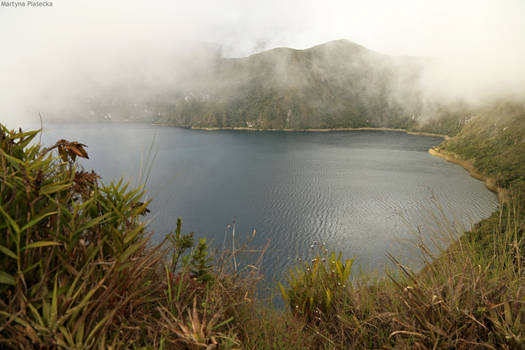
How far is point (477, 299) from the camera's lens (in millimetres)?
1723

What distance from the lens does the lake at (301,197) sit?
2898 centimetres

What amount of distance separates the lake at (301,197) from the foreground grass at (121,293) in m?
12.9

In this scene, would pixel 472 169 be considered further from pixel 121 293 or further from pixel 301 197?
pixel 121 293

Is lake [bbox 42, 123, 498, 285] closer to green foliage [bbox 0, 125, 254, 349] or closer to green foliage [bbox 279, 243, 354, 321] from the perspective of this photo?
green foliage [bbox 279, 243, 354, 321]

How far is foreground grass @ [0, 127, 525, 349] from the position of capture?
1163 mm

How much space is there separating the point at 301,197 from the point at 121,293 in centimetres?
4352

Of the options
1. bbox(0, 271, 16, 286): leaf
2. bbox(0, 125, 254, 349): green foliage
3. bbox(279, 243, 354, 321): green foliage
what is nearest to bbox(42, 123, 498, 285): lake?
bbox(279, 243, 354, 321): green foliage

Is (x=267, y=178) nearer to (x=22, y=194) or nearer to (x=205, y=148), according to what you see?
(x=205, y=148)

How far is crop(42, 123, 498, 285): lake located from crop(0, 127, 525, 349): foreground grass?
12.9 metres

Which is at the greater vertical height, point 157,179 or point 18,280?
point 18,280

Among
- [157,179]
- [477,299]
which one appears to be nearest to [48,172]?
[477,299]

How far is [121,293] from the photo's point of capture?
1482 mm

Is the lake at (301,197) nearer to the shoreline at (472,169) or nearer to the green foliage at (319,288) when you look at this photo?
the shoreline at (472,169)

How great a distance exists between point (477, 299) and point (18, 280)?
2.57 m
